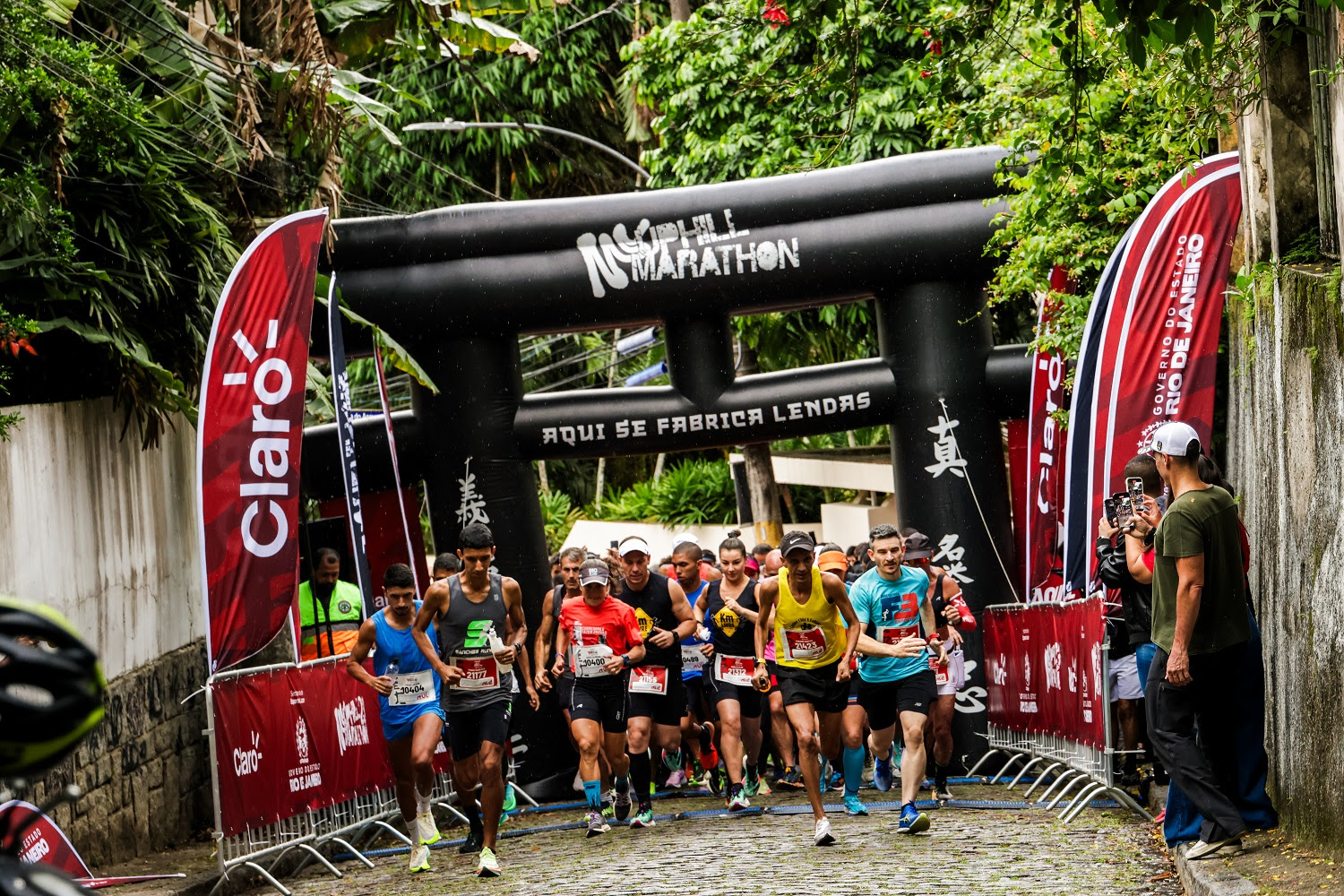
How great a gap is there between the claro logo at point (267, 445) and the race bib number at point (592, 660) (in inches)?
86.8

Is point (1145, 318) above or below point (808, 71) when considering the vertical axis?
below

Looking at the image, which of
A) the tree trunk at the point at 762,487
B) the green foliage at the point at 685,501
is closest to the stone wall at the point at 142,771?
the tree trunk at the point at 762,487

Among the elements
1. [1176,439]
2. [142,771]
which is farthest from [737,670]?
[1176,439]

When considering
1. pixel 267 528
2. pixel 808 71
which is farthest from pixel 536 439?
pixel 808 71

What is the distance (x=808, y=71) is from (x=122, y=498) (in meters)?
5.61

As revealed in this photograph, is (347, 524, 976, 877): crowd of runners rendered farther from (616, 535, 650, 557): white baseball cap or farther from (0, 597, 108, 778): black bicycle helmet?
(0, 597, 108, 778): black bicycle helmet

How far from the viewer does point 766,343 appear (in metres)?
23.7

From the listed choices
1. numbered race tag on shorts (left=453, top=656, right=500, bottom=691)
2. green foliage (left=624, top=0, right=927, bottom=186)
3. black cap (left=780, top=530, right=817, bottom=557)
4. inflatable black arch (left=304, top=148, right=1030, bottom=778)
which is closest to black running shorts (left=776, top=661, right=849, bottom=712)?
black cap (left=780, top=530, right=817, bottom=557)

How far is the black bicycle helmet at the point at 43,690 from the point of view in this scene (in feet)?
9.14

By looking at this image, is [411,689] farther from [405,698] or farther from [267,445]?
[267,445]

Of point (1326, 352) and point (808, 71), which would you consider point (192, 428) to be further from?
point (1326, 352)

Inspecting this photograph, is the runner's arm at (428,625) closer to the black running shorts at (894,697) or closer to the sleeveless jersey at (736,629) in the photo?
the sleeveless jersey at (736,629)

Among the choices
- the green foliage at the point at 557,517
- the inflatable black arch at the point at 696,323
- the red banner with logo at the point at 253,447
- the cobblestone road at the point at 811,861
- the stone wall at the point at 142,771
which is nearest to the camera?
the cobblestone road at the point at 811,861

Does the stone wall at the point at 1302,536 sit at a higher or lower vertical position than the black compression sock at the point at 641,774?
higher
